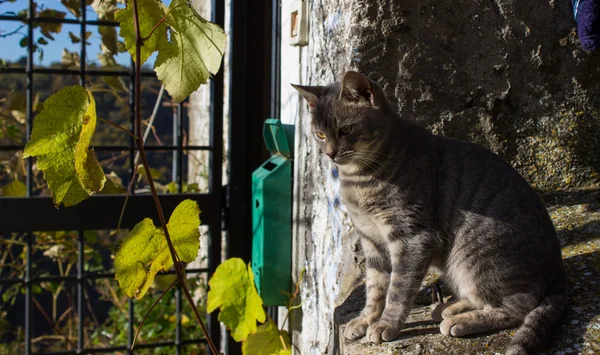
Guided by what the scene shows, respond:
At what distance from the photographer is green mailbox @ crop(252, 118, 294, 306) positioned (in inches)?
94.0

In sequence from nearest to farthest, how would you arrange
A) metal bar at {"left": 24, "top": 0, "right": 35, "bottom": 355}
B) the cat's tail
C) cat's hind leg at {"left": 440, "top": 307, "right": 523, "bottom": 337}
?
the cat's tail
cat's hind leg at {"left": 440, "top": 307, "right": 523, "bottom": 337}
metal bar at {"left": 24, "top": 0, "right": 35, "bottom": 355}

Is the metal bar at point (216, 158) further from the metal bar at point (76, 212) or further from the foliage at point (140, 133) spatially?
the foliage at point (140, 133)

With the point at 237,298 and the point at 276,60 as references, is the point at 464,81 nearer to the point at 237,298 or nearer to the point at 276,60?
the point at 276,60

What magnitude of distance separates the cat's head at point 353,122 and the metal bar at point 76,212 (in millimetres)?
1023

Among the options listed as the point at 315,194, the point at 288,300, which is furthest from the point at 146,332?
the point at 315,194

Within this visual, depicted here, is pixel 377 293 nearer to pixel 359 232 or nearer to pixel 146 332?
pixel 359 232

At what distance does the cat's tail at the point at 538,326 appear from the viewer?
54.4 inches

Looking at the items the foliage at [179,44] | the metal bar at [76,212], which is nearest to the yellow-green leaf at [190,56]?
the foliage at [179,44]

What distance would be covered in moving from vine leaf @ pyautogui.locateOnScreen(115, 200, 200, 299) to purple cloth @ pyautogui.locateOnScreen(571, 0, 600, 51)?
151 cm

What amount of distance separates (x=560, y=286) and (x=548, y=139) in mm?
664

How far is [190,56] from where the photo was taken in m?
1.08

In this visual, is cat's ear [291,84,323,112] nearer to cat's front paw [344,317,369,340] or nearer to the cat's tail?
cat's front paw [344,317,369,340]

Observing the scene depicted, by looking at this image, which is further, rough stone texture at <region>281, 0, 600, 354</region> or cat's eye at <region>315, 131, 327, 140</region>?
rough stone texture at <region>281, 0, 600, 354</region>

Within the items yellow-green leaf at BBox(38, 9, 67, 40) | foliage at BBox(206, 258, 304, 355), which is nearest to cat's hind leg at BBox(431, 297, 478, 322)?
foliage at BBox(206, 258, 304, 355)
